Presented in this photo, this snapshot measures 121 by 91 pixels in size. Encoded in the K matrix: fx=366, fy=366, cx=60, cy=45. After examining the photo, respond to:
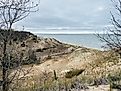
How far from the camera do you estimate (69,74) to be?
17766 mm

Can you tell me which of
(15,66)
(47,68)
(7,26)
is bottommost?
(47,68)

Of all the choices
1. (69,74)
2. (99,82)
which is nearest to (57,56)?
(69,74)

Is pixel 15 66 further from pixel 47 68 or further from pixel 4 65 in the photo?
pixel 47 68

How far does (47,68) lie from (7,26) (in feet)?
47.5

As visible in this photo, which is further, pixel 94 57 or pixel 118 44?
pixel 94 57

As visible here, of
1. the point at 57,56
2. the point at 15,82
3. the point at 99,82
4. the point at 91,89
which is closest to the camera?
the point at 15,82

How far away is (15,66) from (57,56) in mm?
16963

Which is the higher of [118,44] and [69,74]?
[118,44]

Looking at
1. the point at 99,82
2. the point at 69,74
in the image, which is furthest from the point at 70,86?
the point at 69,74

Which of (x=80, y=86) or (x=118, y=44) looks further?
(x=80, y=86)

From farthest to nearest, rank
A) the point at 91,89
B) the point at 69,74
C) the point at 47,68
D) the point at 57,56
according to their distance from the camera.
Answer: the point at 57,56 < the point at 47,68 < the point at 69,74 < the point at 91,89

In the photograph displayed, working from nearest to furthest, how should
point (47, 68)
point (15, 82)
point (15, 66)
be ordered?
point (15, 66), point (15, 82), point (47, 68)

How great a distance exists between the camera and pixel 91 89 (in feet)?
35.1

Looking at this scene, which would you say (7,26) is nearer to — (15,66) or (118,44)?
(15,66)
